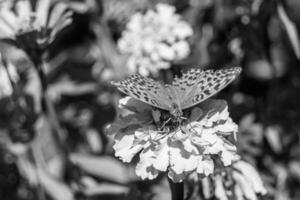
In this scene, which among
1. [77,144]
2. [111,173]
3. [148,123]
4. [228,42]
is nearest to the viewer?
[148,123]

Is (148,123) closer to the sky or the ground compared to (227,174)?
closer to the sky

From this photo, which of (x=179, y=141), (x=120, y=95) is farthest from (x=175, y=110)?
(x=120, y=95)

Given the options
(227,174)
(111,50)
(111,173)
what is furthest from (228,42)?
(227,174)

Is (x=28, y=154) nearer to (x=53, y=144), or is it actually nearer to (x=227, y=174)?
(x=53, y=144)

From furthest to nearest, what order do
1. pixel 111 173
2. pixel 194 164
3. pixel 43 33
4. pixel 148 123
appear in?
pixel 111 173
pixel 43 33
pixel 148 123
pixel 194 164

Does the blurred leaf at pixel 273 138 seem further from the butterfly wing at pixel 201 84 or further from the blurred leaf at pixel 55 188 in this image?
the butterfly wing at pixel 201 84

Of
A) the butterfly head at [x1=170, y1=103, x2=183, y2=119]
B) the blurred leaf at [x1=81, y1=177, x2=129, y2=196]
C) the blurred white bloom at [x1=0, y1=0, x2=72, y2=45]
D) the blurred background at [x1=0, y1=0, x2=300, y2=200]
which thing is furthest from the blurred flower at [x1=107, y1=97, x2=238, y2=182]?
the blurred leaf at [x1=81, y1=177, x2=129, y2=196]

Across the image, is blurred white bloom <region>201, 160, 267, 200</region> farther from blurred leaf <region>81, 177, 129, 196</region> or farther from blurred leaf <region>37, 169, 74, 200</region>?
blurred leaf <region>37, 169, 74, 200</region>
